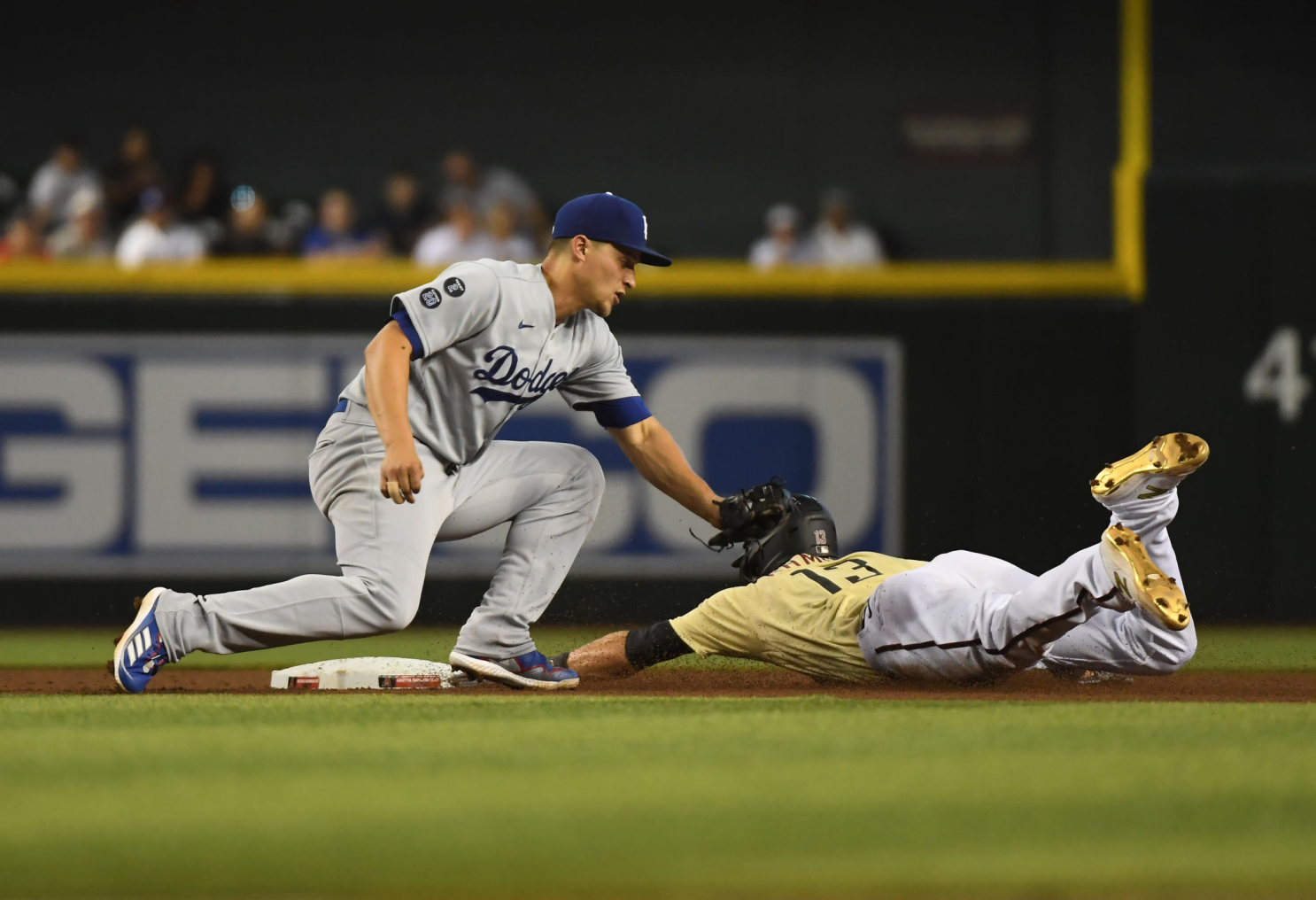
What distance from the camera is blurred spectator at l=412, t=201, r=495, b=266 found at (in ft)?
31.1

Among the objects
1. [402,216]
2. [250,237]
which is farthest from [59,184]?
[402,216]

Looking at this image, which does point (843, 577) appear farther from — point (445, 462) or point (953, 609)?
point (445, 462)

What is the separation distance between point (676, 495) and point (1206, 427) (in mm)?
4115

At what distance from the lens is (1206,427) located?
828 cm

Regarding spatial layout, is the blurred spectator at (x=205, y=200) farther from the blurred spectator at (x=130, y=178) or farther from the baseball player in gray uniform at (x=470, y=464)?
the baseball player in gray uniform at (x=470, y=464)

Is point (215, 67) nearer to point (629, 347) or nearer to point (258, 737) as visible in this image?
point (629, 347)

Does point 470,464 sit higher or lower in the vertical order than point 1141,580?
higher

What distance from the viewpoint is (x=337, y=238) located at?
33.0 ft

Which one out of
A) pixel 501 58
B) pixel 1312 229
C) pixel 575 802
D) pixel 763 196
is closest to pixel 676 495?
pixel 575 802

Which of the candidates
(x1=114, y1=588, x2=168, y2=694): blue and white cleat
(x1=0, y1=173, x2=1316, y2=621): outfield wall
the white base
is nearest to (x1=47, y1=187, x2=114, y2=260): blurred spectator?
(x1=0, y1=173, x2=1316, y2=621): outfield wall

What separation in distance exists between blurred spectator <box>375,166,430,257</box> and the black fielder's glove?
5.58 m

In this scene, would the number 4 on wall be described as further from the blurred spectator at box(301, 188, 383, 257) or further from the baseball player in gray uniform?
the blurred spectator at box(301, 188, 383, 257)

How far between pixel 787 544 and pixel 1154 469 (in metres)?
1.32

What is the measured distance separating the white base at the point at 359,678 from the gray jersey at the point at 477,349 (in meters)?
0.70
